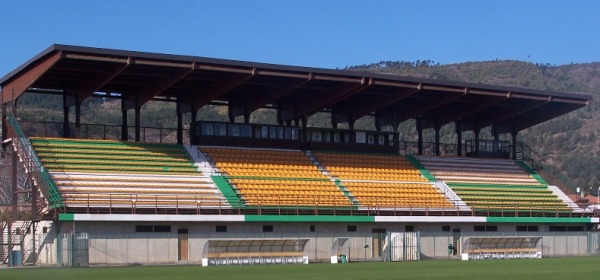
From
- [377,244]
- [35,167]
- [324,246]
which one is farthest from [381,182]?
[35,167]

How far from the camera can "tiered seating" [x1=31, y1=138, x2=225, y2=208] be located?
50719 mm

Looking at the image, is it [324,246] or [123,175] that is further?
[324,246]

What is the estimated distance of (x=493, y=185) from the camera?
6700 centimetres

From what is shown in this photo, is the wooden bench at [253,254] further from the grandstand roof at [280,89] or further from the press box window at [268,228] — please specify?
the grandstand roof at [280,89]

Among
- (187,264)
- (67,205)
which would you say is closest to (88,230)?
(67,205)

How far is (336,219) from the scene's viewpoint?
55.0 m

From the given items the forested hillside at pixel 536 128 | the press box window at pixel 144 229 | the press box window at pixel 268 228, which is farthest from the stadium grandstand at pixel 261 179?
the forested hillside at pixel 536 128

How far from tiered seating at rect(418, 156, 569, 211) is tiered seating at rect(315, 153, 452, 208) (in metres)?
2.10

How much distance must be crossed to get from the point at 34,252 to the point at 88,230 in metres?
3.77

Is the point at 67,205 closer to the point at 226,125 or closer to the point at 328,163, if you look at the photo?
the point at 226,125

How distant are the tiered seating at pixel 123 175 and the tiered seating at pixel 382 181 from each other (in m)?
9.46

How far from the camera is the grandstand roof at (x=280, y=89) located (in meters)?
53.1

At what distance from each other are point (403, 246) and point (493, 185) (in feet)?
49.0

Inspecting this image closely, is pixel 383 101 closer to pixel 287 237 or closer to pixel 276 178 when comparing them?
pixel 276 178
